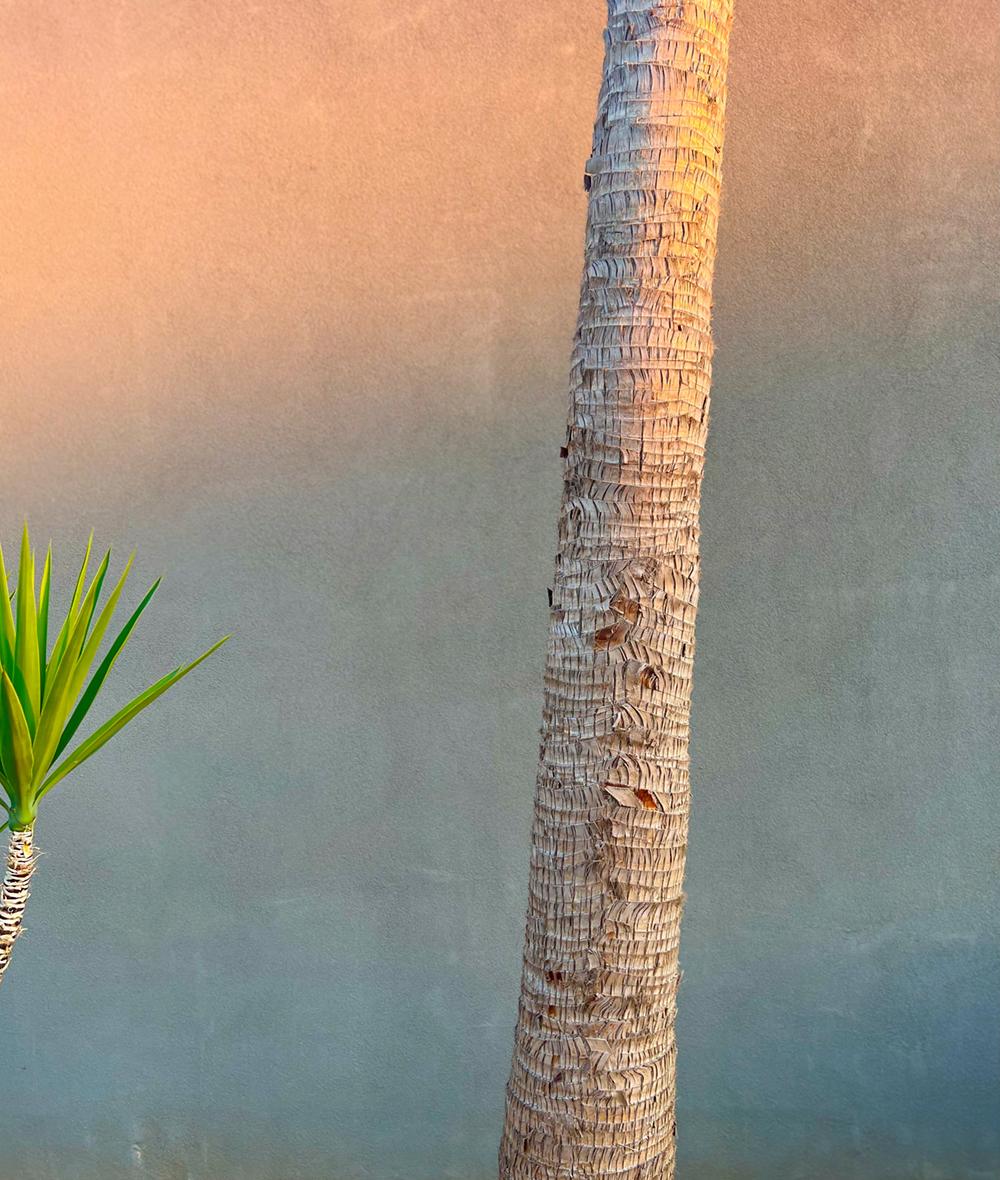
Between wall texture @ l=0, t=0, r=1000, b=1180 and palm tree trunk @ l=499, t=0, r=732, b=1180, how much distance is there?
5.46 feet

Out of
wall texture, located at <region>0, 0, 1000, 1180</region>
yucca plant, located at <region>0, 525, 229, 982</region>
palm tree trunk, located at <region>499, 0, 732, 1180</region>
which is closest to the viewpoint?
palm tree trunk, located at <region>499, 0, 732, 1180</region>

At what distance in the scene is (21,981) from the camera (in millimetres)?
3676

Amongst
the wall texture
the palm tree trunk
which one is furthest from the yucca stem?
the wall texture

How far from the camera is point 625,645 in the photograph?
1.87m

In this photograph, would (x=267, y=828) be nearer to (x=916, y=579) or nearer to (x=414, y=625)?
(x=414, y=625)

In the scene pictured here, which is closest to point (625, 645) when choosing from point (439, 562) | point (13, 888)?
point (13, 888)

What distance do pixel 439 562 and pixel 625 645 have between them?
5.85 feet

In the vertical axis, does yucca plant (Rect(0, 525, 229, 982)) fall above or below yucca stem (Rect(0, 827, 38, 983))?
above

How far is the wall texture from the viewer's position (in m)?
3.51

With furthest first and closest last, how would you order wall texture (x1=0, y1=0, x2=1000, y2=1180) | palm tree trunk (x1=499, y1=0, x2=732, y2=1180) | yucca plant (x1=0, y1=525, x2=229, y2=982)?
wall texture (x1=0, y1=0, x2=1000, y2=1180), yucca plant (x1=0, y1=525, x2=229, y2=982), palm tree trunk (x1=499, y1=0, x2=732, y2=1180)

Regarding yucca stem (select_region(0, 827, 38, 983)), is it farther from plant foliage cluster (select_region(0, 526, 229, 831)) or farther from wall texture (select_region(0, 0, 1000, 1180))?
wall texture (select_region(0, 0, 1000, 1180))

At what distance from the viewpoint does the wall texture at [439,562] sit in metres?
3.51

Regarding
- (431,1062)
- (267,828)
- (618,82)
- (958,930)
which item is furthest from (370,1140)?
(618,82)

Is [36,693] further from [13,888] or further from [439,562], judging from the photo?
[439,562]
